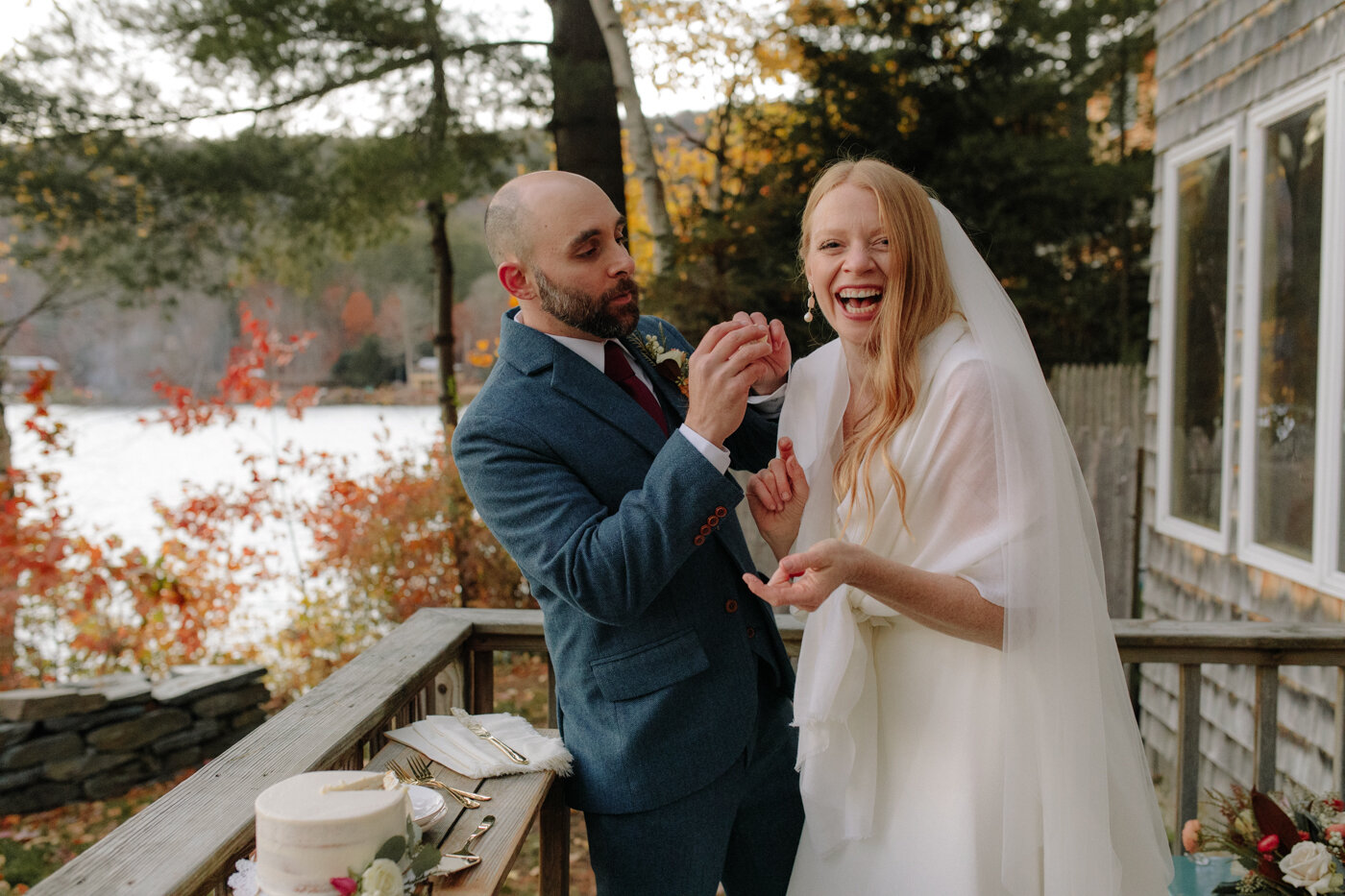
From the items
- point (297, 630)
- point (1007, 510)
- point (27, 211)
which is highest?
point (27, 211)

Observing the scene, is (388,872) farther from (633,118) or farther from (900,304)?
(633,118)

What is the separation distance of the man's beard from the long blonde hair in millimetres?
438

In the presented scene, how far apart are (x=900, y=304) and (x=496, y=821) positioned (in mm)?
1037

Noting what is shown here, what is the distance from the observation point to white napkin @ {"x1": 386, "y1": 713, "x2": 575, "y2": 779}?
1.69 meters

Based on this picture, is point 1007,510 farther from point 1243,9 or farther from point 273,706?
point 273,706

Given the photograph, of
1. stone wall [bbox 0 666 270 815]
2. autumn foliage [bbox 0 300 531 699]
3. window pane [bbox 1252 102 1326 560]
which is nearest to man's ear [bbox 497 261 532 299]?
window pane [bbox 1252 102 1326 560]

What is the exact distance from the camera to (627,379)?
186 centimetres

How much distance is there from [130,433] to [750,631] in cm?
628

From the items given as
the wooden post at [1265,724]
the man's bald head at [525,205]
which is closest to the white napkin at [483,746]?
the man's bald head at [525,205]

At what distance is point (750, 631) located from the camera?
1.83 meters

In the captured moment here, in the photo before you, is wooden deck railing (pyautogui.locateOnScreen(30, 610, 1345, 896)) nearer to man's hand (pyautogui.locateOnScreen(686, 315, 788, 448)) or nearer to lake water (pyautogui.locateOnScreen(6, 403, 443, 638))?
man's hand (pyautogui.locateOnScreen(686, 315, 788, 448))

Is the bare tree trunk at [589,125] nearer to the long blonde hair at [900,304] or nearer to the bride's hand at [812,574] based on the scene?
the long blonde hair at [900,304]

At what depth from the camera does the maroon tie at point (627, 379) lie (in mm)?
1854

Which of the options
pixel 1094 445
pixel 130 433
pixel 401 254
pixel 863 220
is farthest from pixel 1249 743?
pixel 401 254
